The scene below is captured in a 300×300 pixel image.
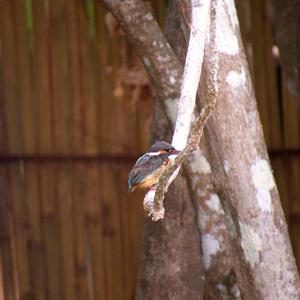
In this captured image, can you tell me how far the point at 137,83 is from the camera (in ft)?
24.4

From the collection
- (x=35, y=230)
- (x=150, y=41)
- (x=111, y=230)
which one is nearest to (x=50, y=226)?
(x=35, y=230)

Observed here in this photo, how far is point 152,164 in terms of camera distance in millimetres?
4168

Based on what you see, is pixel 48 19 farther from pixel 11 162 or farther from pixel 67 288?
pixel 67 288

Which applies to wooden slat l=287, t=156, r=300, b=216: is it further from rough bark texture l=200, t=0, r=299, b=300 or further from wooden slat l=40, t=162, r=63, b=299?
rough bark texture l=200, t=0, r=299, b=300

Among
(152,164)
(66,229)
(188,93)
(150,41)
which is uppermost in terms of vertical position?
(150,41)

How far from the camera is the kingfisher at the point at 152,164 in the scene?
159 inches

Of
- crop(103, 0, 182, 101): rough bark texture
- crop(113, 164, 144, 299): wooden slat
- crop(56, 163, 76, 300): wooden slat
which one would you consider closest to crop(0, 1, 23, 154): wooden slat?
crop(56, 163, 76, 300): wooden slat

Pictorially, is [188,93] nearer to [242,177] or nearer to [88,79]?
[242,177]

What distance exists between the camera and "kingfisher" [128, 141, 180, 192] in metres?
4.04

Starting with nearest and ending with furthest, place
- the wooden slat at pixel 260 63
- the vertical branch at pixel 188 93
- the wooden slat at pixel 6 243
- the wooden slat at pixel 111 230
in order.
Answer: the vertical branch at pixel 188 93 < the wooden slat at pixel 6 243 < the wooden slat at pixel 111 230 < the wooden slat at pixel 260 63

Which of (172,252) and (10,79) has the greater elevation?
(10,79)

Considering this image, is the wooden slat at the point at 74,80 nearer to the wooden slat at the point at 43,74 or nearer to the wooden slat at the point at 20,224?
the wooden slat at the point at 43,74

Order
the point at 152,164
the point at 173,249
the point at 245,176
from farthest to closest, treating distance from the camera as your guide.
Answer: the point at 173,249
the point at 245,176
the point at 152,164

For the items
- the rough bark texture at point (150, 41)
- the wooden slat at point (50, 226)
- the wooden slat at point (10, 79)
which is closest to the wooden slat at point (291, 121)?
the wooden slat at point (50, 226)
